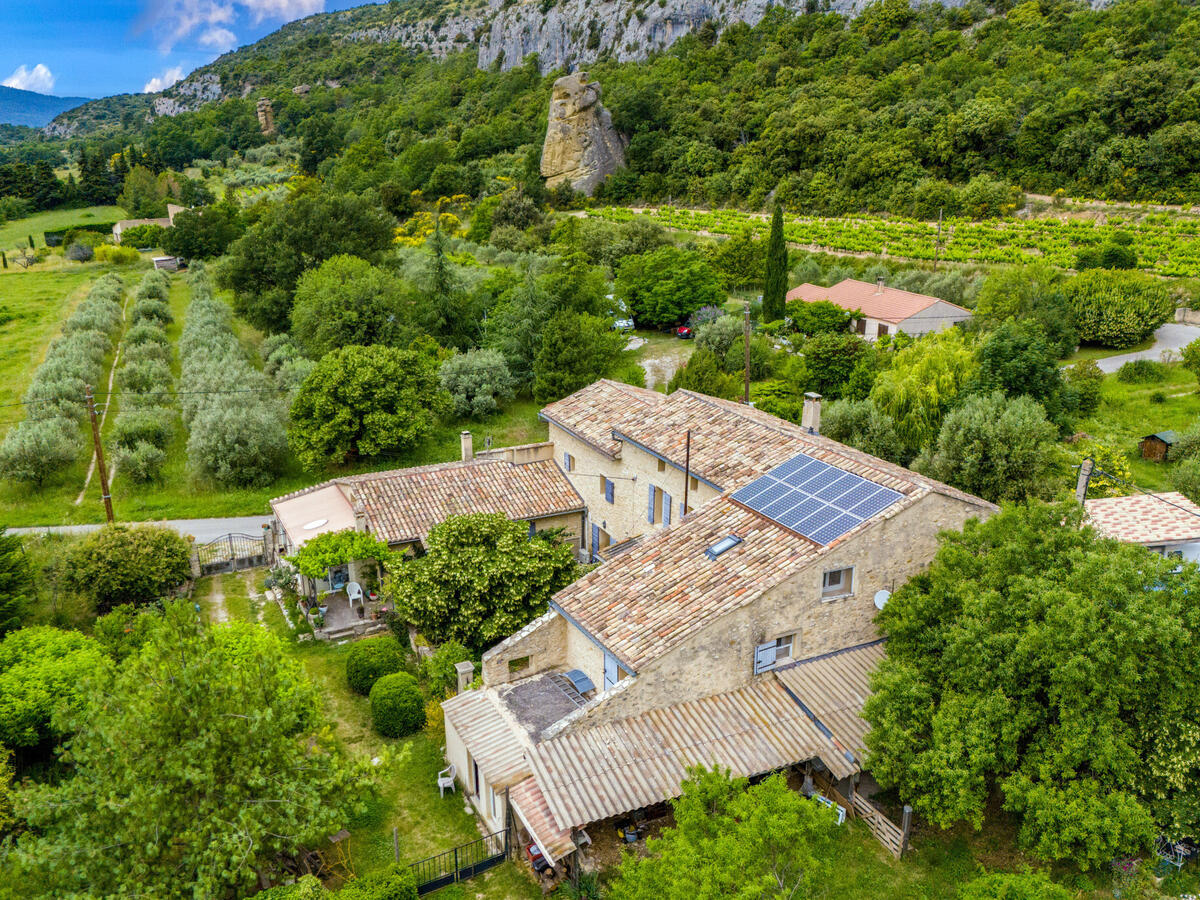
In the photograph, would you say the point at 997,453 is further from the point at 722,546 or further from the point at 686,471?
the point at 722,546

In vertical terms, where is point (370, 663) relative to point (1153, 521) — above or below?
below

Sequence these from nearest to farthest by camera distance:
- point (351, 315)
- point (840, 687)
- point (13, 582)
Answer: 1. point (840, 687)
2. point (13, 582)
3. point (351, 315)

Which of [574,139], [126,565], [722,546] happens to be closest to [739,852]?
[722,546]

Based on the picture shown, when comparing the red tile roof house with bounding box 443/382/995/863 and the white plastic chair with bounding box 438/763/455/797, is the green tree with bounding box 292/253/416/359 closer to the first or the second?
the red tile roof house with bounding box 443/382/995/863

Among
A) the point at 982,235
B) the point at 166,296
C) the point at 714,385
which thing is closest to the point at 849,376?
the point at 714,385

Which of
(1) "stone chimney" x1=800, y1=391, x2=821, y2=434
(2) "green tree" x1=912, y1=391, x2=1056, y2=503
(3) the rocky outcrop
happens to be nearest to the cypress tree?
(2) "green tree" x1=912, y1=391, x2=1056, y2=503

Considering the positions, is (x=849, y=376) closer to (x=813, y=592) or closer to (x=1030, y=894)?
(x=813, y=592)

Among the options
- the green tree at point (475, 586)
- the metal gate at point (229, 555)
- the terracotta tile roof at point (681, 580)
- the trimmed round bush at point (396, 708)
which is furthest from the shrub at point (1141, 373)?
the metal gate at point (229, 555)
